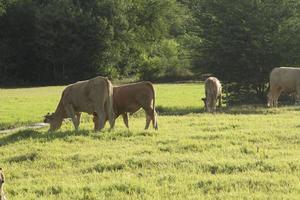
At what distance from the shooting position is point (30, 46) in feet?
206

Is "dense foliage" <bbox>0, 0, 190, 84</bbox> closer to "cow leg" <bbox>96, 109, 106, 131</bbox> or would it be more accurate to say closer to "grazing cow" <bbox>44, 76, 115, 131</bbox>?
"grazing cow" <bbox>44, 76, 115, 131</bbox>

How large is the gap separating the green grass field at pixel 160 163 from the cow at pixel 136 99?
26.7 inches

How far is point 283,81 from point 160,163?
1605 cm

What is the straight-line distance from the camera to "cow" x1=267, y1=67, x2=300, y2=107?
85.1ft

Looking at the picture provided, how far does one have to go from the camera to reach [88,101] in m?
17.6

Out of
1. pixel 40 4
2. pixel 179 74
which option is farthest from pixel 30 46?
pixel 179 74

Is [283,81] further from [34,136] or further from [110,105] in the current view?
[34,136]

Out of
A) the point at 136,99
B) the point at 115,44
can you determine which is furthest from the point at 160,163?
the point at 115,44

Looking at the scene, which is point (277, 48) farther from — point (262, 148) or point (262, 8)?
point (262, 148)

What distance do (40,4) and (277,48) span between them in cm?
3810

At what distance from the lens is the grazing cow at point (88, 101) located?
17.2m

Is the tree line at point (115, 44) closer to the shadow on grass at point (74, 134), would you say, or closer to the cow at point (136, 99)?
the cow at point (136, 99)

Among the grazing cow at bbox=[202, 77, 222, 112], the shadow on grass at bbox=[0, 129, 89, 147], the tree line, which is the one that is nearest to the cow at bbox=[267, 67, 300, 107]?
the grazing cow at bbox=[202, 77, 222, 112]

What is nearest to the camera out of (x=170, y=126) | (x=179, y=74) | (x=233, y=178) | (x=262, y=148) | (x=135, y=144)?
(x=233, y=178)
